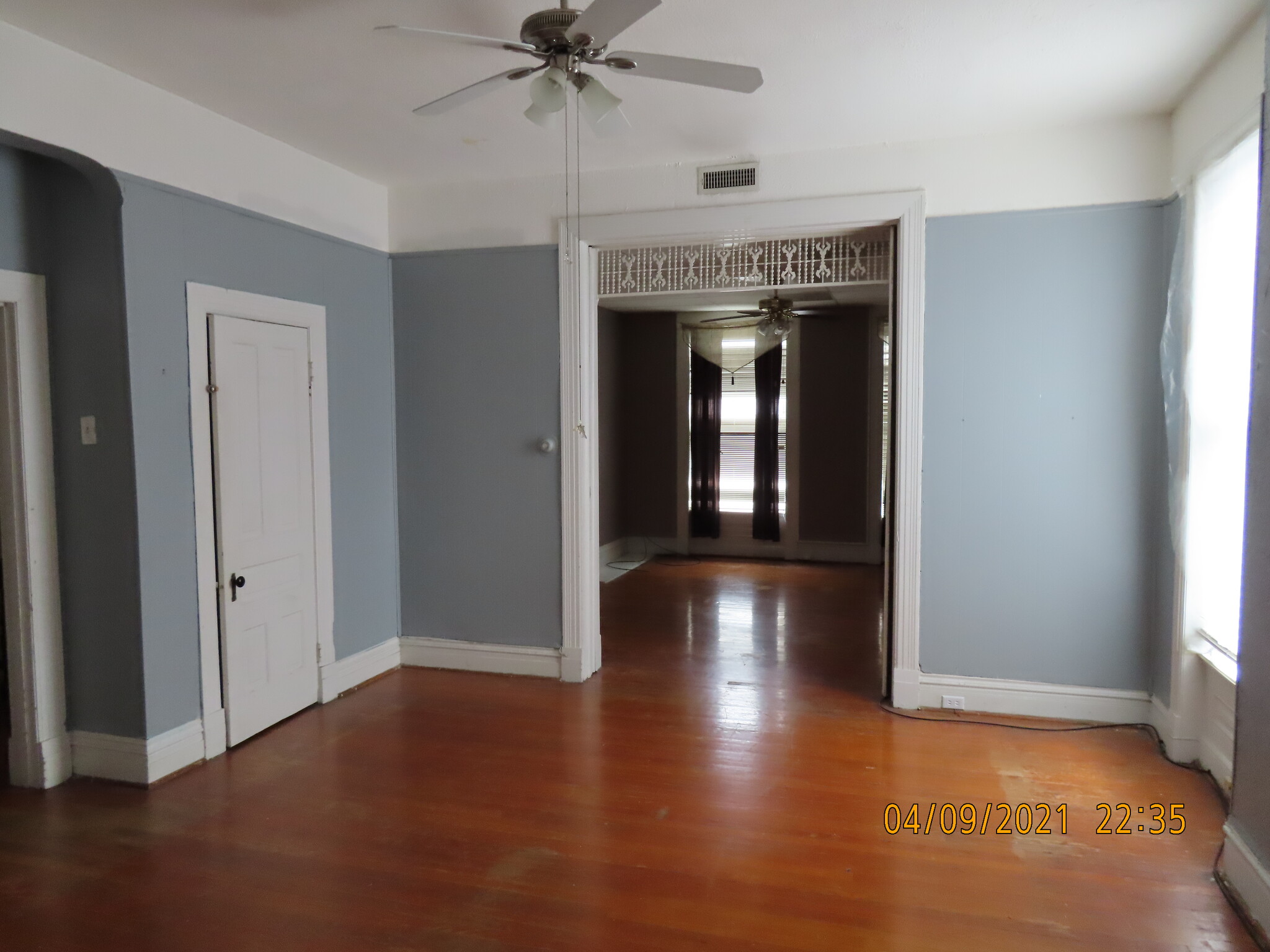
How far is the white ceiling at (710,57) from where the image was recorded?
8.72 ft

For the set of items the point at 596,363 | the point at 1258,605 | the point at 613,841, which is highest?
the point at 596,363

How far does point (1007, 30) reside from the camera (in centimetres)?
279

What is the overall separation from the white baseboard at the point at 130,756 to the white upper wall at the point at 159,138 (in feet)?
7.49

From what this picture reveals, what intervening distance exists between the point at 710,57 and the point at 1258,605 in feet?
8.36

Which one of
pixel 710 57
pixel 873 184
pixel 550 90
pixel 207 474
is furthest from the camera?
pixel 873 184

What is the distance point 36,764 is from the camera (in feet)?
10.7

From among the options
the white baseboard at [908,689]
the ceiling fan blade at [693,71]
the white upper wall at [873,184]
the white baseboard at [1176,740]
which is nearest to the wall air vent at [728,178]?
the white upper wall at [873,184]

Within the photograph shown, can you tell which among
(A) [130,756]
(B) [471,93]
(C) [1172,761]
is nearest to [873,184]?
(B) [471,93]

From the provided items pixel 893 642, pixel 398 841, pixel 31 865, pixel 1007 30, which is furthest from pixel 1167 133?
pixel 31 865

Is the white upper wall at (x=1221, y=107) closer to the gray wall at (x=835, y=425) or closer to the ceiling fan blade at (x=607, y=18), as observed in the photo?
the ceiling fan blade at (x=607, y=18)

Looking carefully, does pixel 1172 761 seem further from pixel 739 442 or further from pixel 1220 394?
pixel 739 442

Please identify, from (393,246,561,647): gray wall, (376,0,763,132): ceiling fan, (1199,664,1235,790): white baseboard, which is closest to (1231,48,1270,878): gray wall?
(1199,664,1235,790): white baseboard

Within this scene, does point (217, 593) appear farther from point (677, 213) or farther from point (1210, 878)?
point (1210, 878)

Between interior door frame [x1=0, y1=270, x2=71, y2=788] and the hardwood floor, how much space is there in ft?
0.67
